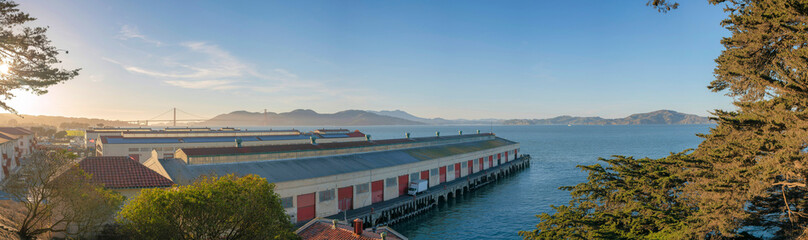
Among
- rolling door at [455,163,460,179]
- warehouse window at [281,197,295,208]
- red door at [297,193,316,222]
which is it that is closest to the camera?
warehouse window at [281,197,295,208]

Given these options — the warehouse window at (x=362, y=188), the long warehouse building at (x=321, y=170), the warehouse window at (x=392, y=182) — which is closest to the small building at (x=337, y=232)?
the long warehouse building at (x=321, y=170)

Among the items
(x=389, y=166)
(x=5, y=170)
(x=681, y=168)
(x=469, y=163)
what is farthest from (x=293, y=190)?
(x=5, y=170)

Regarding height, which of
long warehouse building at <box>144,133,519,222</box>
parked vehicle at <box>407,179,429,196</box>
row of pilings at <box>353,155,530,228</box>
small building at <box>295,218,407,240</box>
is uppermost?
long warehouse building at <box>144,133,519,222</box>

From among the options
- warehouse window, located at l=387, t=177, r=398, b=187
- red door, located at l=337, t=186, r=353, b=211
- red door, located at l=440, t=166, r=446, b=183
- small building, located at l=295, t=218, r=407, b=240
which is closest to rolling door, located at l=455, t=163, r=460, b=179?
red door, located at l=440, t=166, r=446, b=183

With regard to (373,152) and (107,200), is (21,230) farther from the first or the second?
(373,152)

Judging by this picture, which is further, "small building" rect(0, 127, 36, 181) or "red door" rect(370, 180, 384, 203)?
"small building" rect(0, 127, 36, 181)

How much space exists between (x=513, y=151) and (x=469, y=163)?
3288 cm

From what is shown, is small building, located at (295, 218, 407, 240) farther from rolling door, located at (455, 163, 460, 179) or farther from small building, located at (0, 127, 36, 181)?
small building, located at (0, 127, 36, 181)

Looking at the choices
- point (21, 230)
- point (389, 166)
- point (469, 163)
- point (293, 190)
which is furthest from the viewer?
point (469, 163)

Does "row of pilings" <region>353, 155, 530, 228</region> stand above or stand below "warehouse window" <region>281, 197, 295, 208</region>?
below

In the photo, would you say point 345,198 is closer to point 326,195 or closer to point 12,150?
point 326,195

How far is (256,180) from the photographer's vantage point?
2498 cm

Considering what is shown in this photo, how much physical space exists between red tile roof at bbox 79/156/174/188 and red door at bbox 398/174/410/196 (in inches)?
1189

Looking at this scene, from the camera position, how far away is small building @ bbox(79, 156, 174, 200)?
114 ft
